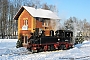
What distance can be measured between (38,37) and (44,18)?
9649 mm

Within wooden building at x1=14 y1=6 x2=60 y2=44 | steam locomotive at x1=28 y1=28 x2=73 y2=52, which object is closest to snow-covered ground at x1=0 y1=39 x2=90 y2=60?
steam locomotive at x1=28 y1=28 x2=73 y2=52

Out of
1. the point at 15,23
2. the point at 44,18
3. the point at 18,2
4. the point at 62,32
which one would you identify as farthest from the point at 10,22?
the point at 62,32

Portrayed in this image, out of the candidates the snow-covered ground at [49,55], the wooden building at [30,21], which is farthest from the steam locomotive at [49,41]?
the wooden building at [30,21]

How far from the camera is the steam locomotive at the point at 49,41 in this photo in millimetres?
24264

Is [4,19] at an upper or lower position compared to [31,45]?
upper

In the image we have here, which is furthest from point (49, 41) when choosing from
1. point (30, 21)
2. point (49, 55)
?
point (30, 21)

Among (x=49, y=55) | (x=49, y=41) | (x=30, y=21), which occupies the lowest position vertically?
(x=49, y=55)

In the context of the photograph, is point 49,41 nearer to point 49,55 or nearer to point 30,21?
point 49,55

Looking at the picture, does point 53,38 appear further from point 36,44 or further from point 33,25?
point 33,25

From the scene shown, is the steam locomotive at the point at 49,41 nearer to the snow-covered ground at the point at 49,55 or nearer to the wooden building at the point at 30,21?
the snow-covered ground at the point at 49,55

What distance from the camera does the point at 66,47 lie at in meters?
28.8

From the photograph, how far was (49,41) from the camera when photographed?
2630cm

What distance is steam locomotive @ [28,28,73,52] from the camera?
24.3 metres

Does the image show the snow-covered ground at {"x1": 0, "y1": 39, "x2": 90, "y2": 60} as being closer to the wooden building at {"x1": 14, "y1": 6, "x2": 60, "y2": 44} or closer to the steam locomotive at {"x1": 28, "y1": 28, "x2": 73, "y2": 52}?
the steam locomotive at {"x1": 28, "y1": 28, "x2": 73, "y2": 52}
